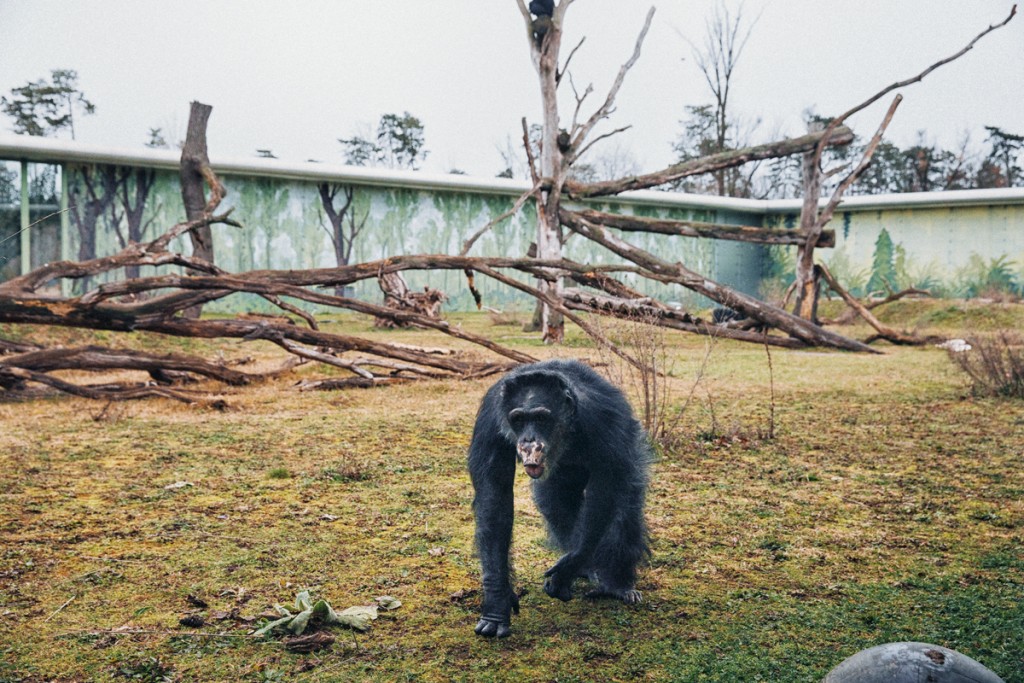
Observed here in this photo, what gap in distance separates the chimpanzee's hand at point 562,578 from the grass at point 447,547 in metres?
0.07

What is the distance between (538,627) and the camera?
3.31m

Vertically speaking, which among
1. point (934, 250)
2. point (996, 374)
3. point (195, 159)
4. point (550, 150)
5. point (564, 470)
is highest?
point (550, 150)

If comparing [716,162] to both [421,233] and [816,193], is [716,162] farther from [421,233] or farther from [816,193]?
[421,233]

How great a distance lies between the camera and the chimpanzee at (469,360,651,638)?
10.5ft

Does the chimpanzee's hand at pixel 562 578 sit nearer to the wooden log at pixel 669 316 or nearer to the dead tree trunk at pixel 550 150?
the wooden log at pixel 669 316

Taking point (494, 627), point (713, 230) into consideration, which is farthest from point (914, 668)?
point (713, 230)

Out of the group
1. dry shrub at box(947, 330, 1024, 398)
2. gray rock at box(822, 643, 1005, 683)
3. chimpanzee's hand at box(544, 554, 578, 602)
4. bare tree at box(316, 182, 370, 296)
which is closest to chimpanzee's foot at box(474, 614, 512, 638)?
chimpanzee's hand at box(544, 554, 578, 602)

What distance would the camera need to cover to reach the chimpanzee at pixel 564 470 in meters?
3.21

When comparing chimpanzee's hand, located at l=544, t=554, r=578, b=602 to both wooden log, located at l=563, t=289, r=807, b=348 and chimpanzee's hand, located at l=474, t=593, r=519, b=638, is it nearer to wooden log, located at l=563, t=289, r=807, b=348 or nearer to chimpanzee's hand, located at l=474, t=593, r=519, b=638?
chimpanzee's hand, located at l=474, t=593, r=519, b=638

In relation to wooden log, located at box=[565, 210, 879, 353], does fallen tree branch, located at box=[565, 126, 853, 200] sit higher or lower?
higher

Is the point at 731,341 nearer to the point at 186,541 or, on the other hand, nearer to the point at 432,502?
the point at 432,502

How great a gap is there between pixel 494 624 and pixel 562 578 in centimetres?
42

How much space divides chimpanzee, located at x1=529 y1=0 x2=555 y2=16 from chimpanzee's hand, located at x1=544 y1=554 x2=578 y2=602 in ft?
44.0

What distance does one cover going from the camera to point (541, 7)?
1500 cm
